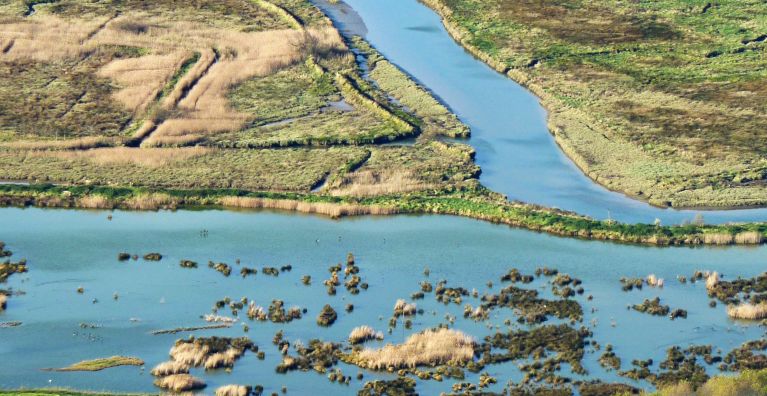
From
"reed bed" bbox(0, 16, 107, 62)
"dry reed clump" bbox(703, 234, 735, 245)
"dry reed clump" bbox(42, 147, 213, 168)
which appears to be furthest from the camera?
"reed bed" bbox(0, 16, 107, 62)

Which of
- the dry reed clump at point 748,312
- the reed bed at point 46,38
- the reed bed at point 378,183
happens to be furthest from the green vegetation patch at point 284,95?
the dry reed clump at point 748,312

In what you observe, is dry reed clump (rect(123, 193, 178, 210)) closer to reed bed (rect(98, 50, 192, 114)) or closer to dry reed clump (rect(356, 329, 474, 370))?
reed bed (rect(98, 50, 192, 114))

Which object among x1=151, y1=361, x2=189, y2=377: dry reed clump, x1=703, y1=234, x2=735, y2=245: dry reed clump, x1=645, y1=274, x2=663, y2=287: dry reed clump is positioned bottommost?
x1=151, y1=361, x2=189, y2=377: dry reed clump

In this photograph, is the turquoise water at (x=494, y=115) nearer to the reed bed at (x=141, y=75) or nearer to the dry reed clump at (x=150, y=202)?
the reed bed at (x=141, y=75)

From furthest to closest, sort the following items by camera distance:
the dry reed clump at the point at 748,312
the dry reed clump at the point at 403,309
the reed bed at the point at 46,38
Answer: the reed bed at the point at 46,38 → the dry reed clump at the point at 403,309 → the dry reed clump at the point at 748,312

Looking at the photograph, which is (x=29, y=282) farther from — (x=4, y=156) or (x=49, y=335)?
(x=4, y=156)

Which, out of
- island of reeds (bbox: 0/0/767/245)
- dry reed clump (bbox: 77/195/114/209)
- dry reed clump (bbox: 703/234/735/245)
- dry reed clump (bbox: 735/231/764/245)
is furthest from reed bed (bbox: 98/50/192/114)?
dry reed clump (bbox: 735/231/764/245)

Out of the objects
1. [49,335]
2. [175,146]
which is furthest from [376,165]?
[49,335]
